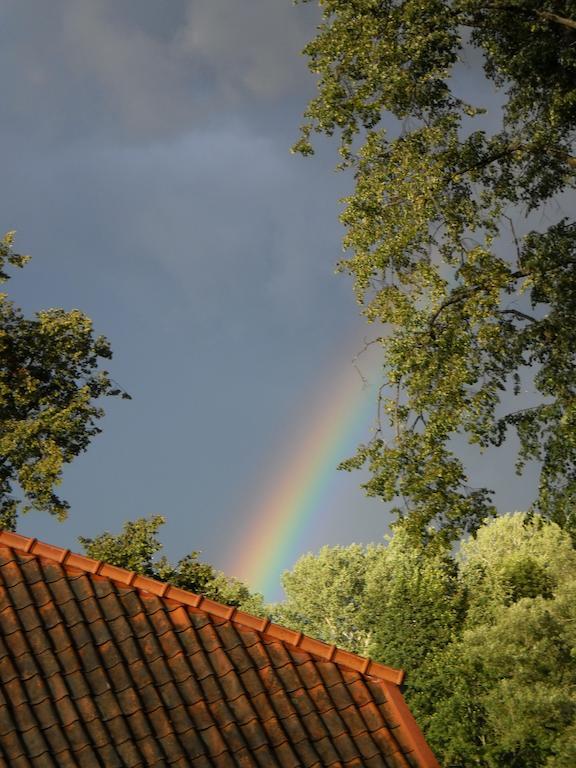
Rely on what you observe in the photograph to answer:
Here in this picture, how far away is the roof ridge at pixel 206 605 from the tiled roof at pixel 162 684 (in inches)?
0.6

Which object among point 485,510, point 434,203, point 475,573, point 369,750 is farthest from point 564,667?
point 369,750

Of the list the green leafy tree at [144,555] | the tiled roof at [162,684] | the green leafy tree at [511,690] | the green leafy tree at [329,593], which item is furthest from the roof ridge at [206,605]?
the green leafy tree at [329,593]

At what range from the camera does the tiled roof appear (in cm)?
914

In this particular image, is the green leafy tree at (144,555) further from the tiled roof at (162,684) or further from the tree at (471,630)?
the tiled roof at (162,684)

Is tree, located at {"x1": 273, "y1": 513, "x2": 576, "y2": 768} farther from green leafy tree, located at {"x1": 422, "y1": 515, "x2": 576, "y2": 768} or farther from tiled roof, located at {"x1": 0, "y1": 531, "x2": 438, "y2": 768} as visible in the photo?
tiled roof, located at {"x1": 0, "y1": 531, "x2": 438, "y2": 768}


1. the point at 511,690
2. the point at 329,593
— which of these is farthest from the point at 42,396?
the point at 329,593

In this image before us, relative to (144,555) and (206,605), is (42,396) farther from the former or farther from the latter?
(206,605)

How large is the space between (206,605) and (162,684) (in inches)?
47.9

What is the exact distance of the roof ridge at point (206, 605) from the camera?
1073cm

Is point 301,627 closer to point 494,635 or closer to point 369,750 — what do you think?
point 494,635

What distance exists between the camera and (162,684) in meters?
9.79

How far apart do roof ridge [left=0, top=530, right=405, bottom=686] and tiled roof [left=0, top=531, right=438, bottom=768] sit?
0.05ft

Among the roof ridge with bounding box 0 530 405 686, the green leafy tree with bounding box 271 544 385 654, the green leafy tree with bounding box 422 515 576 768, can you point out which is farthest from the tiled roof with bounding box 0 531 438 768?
the green leafy tree with bounding box 271 544 385 654

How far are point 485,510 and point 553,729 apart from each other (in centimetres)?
2374
